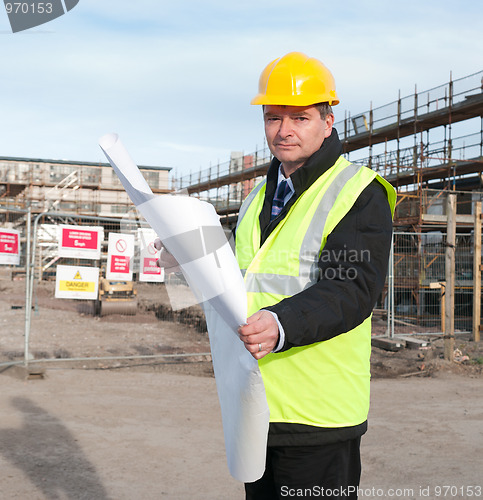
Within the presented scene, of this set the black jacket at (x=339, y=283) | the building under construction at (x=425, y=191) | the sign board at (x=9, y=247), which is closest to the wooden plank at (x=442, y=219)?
the building under construction at (x=425, y=191)

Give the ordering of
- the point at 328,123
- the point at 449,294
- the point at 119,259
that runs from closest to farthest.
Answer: the point at 328,123 → the point at 119,259 → the point at 449,294

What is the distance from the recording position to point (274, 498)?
1.99 m

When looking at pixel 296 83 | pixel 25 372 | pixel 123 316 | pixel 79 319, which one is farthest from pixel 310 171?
pixel 79 319

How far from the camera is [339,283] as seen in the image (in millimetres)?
1661

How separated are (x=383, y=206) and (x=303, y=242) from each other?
28 cm

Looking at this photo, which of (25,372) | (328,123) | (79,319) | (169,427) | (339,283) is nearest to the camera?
(339,283)

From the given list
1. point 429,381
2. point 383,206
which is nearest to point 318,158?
point 383,206

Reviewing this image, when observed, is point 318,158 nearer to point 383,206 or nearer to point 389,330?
point 383,206

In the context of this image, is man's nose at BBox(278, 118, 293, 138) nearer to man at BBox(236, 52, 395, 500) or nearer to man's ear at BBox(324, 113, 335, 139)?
man at BBox(236, 52, 395, 500)

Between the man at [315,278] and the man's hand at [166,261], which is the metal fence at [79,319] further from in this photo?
the man at [315,278]

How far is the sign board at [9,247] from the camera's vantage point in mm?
8266

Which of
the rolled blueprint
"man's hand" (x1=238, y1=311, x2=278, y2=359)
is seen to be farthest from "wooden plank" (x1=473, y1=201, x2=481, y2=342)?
"man's hand" (x1=238, y1=311, x2=278, y2=359)

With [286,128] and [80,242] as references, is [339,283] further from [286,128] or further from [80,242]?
[80,242]

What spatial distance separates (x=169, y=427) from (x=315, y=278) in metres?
4.27
